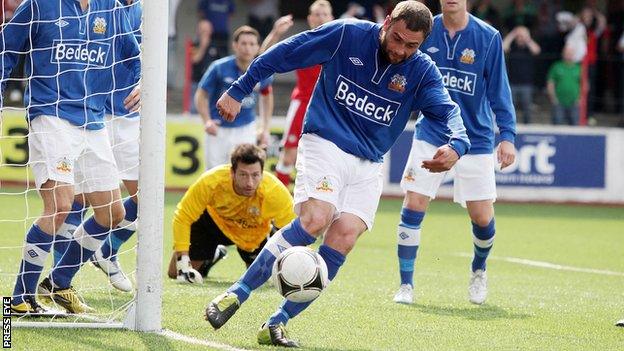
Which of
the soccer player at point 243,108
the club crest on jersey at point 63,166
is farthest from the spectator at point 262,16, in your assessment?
the club crest on jersey at point 63,166

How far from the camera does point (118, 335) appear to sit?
6238 millimetres

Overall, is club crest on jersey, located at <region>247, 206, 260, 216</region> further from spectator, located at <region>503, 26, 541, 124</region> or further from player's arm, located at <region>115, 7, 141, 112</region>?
spectator, located at <region>503, 26, 541, 124</region>

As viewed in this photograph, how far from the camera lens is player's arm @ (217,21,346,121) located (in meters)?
6.30

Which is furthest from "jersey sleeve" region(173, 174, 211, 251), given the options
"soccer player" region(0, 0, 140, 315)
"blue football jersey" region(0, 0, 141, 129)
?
"blue football jersey" region(0, 0, 141, 129)

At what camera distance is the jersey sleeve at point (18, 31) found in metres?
6.74

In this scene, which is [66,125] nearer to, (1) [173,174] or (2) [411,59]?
(2) [411,59]

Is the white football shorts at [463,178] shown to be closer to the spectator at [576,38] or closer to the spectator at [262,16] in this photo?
the spectator at [576,38]

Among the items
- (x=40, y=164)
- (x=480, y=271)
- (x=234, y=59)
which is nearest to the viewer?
(x=40, y=164)

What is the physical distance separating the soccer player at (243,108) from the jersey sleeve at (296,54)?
539cm

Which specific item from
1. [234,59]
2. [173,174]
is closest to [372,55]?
[234,59]

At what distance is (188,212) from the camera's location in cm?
871

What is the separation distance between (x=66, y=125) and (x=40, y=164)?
29 centimetres

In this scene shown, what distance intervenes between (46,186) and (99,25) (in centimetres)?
107

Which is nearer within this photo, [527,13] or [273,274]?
[273,274]
